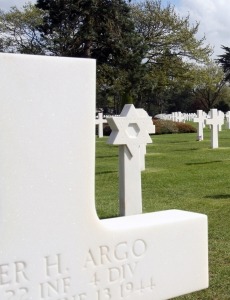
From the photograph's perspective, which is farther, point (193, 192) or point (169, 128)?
point (169, 128)

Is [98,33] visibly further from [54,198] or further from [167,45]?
[54,198]

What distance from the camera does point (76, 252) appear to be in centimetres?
179

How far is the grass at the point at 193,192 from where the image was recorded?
13.6ft

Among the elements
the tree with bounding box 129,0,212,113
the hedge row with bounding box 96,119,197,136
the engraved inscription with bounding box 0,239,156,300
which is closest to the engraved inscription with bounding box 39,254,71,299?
the engraved inscription with bounding box 0,239,156,300

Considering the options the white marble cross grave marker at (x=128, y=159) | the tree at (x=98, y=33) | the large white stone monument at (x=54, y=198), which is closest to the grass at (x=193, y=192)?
the white marble cross grave marker at (x=128, y=159)

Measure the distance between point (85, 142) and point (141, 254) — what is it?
1.57ft

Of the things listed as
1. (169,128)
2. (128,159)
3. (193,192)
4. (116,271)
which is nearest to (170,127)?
(169,128)

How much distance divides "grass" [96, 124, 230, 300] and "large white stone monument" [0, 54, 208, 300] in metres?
1.68

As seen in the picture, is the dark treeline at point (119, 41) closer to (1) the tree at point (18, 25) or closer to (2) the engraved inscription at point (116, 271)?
(1) the tree at point (18, 25)

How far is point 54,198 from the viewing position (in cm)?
173

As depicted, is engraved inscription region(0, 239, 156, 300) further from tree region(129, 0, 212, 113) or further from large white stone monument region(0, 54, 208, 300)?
tree region(129, 0, 212, 113)

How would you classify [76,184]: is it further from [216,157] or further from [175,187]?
[216,157]

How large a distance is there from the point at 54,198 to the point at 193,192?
646 cm

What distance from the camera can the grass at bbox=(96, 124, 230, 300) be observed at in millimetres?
4145
